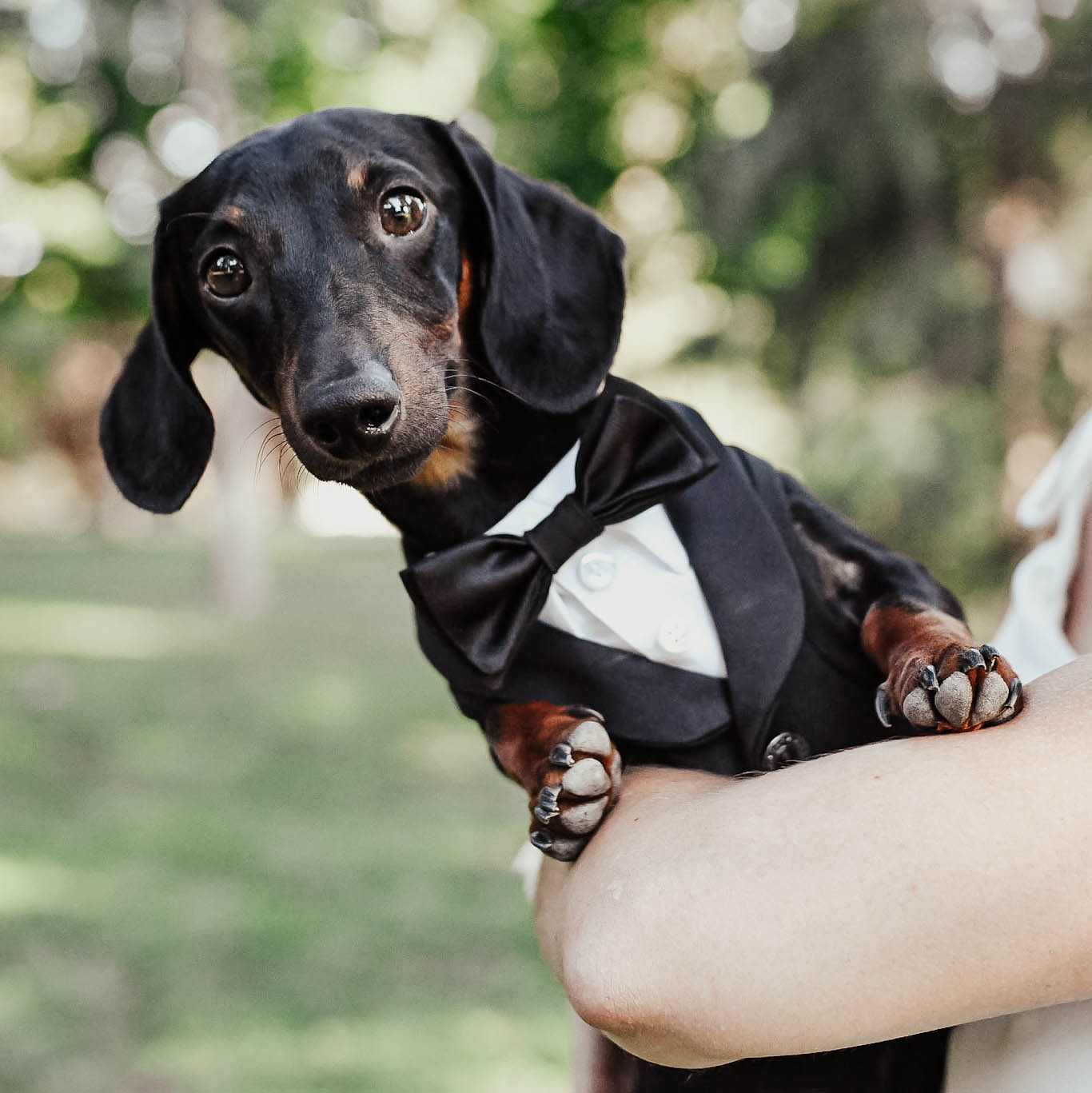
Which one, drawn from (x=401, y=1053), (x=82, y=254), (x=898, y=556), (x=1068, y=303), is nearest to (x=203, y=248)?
(x=898, y=556)

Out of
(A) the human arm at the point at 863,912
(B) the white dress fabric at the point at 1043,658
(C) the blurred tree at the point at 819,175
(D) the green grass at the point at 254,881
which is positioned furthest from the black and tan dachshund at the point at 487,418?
(C) the blurred tree at the point at 819,175

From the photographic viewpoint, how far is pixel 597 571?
1442 millimetres

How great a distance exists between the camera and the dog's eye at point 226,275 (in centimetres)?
161

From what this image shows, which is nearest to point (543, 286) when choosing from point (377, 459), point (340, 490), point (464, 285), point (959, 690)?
point (464, 285)

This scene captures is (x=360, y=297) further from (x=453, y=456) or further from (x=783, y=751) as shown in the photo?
(x=783, y=751)

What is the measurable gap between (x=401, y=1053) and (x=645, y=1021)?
8.88 feet

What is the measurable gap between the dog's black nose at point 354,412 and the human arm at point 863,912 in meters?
0.63

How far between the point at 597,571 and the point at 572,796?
305 millimetres

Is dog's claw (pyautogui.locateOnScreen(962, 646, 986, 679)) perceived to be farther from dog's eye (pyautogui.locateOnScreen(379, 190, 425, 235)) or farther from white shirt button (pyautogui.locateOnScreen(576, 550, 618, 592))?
dog's eye (pyautogui.locateOnScreen(379, 190, 425, 235))

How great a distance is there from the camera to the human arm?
94cm

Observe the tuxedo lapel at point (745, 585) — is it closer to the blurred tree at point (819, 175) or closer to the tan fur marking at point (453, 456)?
the tan fur marking at point (453, 456)

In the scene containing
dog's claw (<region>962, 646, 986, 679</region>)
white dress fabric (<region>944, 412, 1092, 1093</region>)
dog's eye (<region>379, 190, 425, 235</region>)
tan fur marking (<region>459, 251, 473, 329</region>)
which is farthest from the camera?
tan fur marking (<region>459, 251, 473, 329</region>)

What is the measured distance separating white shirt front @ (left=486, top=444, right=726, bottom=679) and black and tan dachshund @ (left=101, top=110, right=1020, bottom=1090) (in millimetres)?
24

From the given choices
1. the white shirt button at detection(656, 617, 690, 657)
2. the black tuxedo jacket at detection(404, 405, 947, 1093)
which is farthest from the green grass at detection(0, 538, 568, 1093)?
the white shirt button at detection(656, 617, 690, 657)
